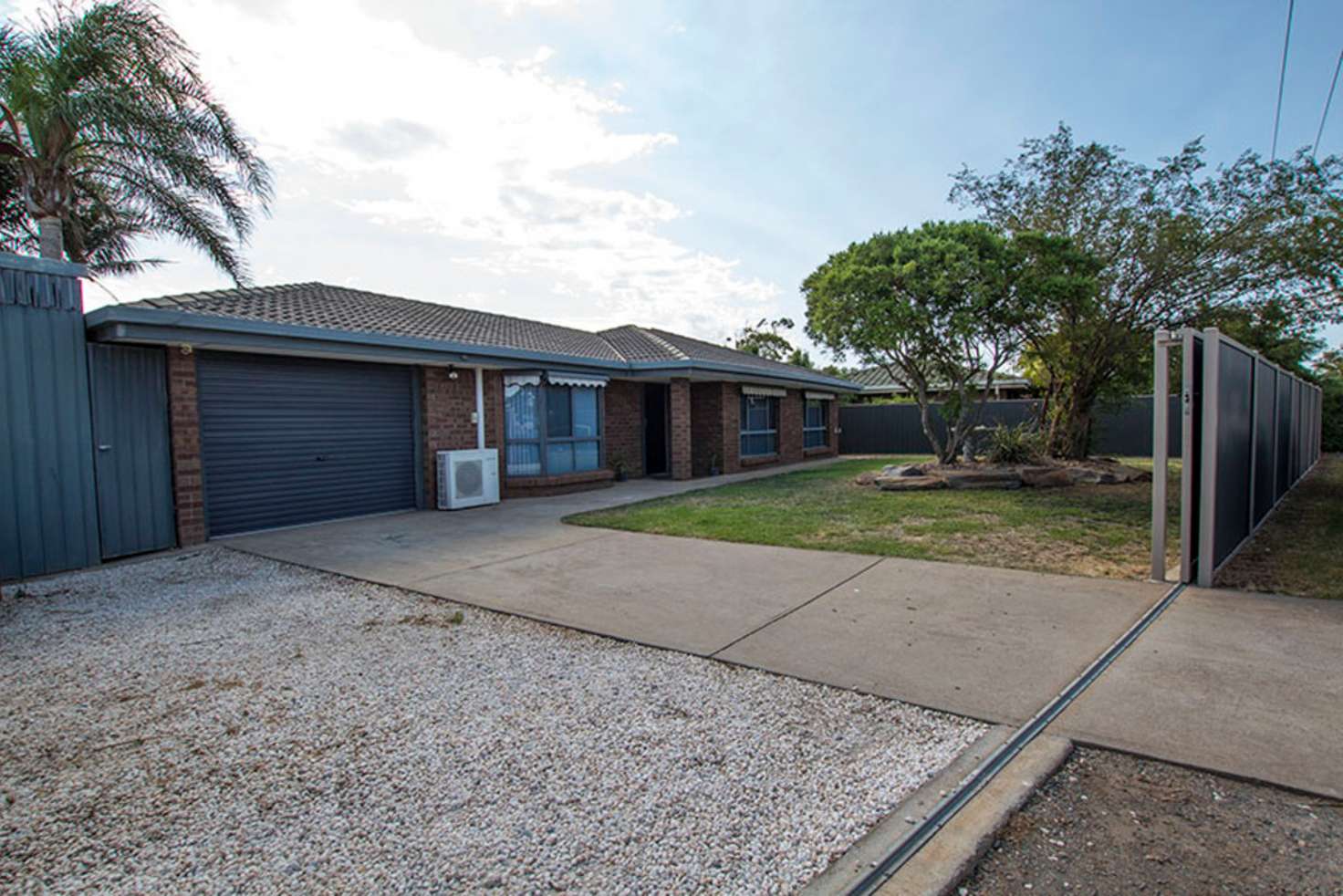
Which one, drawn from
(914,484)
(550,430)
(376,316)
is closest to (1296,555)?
(914,484)

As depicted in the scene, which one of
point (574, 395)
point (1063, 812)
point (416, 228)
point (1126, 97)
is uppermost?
point (1126, 97)

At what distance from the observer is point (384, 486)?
35.1 ft

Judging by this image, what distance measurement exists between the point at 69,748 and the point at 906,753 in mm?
3911

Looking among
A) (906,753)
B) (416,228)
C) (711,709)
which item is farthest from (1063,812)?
(416,228)

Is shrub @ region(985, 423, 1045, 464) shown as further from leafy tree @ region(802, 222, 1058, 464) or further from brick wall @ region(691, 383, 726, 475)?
brick wall @ region(691, 383, 726, 475)

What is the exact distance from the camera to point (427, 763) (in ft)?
9.90

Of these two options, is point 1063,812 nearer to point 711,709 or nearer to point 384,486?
point 711,709

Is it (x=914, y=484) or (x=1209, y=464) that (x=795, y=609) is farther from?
(x=914, y=484)

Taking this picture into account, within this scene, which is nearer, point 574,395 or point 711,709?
point 711,709

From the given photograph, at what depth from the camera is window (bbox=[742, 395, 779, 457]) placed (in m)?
17.7

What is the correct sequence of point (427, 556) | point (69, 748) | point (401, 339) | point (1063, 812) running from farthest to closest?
1. point (401, 339)
2. point (427, 556)
3. point (69, 748)
4. point (1063, 812)

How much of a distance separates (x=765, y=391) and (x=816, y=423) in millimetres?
4742

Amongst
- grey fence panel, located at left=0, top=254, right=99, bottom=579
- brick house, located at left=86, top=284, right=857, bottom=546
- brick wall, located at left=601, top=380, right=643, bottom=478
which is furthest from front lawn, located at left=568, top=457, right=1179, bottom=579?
grey fence panel, located at left=0, top=254, right=99, bottom=579

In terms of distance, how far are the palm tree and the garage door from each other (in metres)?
3.38
